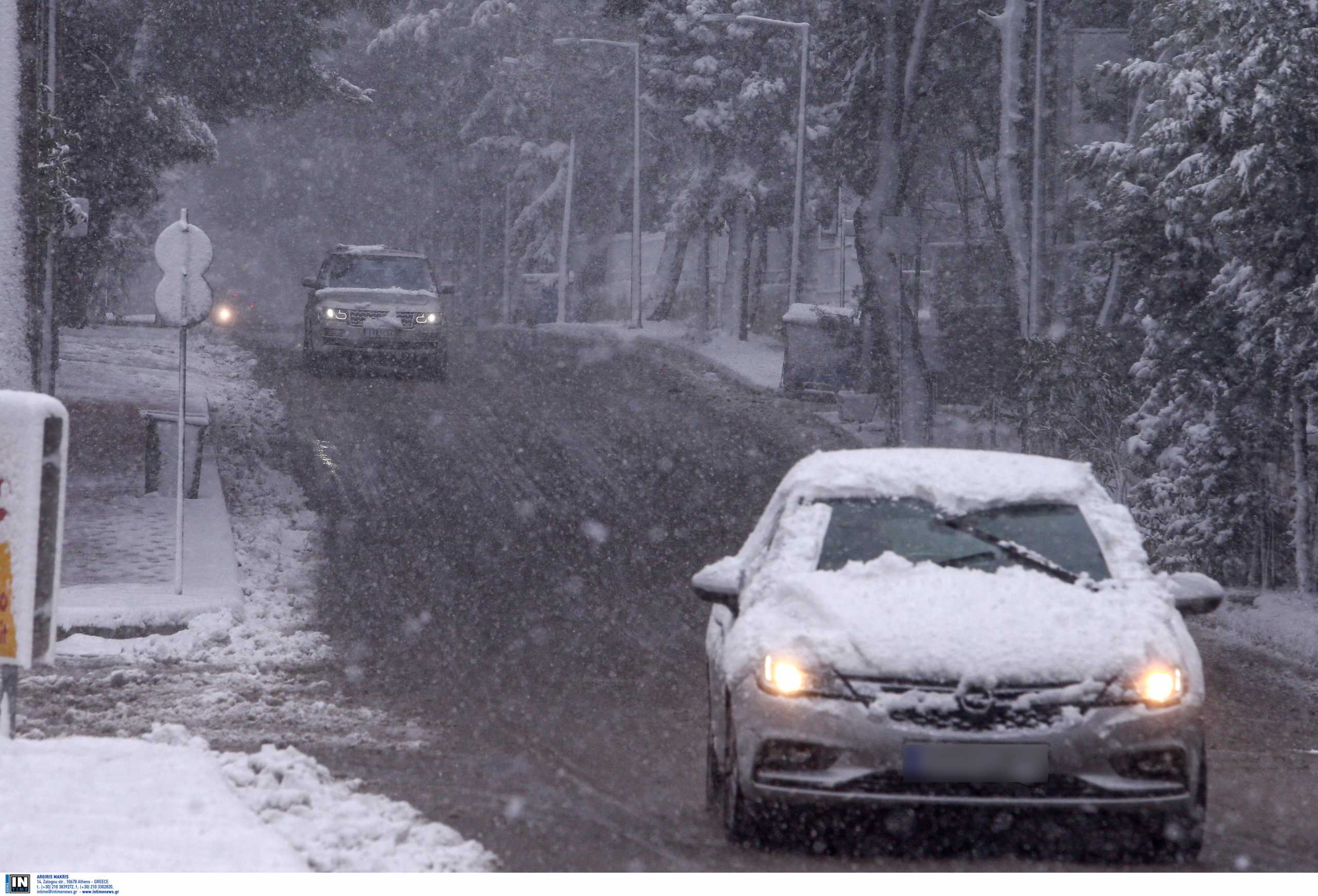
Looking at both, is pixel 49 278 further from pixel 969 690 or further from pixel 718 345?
pixel 718 345

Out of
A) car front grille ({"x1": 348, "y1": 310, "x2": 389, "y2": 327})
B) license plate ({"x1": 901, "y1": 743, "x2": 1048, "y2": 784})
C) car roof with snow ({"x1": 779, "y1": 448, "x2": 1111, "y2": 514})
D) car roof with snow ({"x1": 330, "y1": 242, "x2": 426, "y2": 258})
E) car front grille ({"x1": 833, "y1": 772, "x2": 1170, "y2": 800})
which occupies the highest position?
car roof with snow ({"x1": 330, "y1": 242, "x2": 426, "y2": 258})

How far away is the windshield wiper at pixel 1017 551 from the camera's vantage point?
22.7ft

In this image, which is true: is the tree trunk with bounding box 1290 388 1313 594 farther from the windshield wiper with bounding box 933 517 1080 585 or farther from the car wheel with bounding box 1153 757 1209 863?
the car wheel with bounding box 1153 757 1209 863

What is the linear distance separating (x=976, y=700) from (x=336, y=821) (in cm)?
252

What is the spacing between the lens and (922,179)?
131 feet

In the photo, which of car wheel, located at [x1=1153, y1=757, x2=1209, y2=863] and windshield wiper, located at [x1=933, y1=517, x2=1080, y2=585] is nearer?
car wheel, located at [x1=1153, y1=757, x2=1209, y2=863]

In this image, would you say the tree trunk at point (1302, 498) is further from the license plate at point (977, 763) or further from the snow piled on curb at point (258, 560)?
the license plate at point (977, 763)

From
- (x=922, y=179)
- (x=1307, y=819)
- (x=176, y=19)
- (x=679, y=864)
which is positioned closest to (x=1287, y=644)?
(x=1307, y=819)

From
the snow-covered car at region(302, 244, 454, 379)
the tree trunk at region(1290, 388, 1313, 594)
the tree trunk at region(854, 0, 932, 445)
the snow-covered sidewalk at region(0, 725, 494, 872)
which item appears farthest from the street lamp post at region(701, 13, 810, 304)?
the snow-covered sidewalk at region(0, 725, 494, 872)

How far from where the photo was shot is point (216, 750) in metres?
8.45

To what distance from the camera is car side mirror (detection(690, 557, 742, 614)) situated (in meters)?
7.08

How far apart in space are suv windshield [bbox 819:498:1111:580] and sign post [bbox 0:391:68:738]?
3.29 meters

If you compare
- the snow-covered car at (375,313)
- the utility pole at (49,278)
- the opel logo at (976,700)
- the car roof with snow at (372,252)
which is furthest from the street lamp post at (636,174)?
the opel logo at (976,700)

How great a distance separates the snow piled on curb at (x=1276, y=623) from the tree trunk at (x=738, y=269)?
87.9 ft
